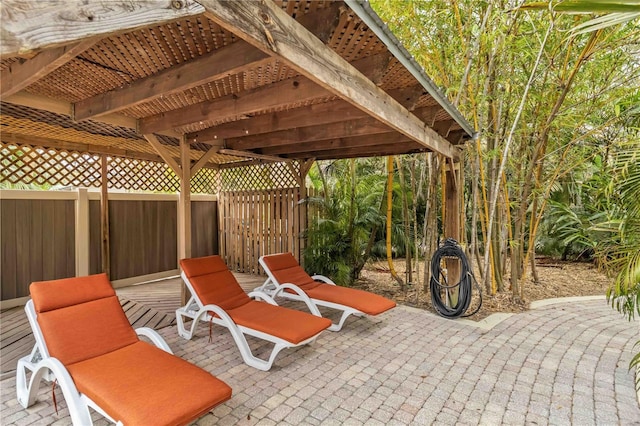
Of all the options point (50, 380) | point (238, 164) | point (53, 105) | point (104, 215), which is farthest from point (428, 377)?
point (238, 164)

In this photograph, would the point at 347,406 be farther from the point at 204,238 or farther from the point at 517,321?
the point at 204,238

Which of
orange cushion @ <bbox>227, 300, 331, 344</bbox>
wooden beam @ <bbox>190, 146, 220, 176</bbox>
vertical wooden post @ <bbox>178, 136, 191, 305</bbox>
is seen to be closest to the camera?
orange cushion @ <bbox>227, 300, 331, 344</bbox>

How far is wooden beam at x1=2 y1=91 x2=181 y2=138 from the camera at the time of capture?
3049mm

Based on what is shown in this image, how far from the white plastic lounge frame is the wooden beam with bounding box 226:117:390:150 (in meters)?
3.00

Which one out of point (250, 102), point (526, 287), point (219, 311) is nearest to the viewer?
point (250, 102)

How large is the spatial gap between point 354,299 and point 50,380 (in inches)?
113

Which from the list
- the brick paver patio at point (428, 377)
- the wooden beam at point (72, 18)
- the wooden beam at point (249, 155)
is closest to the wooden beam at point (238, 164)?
the wooden beam at point (249, 155)

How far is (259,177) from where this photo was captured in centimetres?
727

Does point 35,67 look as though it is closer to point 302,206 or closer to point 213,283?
point 213,283

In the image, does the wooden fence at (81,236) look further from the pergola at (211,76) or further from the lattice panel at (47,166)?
the pergola at (211,76)

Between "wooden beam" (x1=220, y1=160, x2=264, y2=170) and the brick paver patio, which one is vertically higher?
"wooden beam" (x1=220, y1=160, x2=264, y2=170)

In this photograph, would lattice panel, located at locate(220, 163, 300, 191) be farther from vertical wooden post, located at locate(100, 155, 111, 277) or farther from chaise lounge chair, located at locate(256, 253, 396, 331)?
vertical wooden post, located at locate(100, 155, 111, 277)

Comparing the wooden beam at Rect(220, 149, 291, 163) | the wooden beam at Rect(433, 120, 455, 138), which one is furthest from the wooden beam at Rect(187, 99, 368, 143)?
the wooden beam at Rect(433, 120, 455, 138)

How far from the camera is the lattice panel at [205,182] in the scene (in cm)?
763
